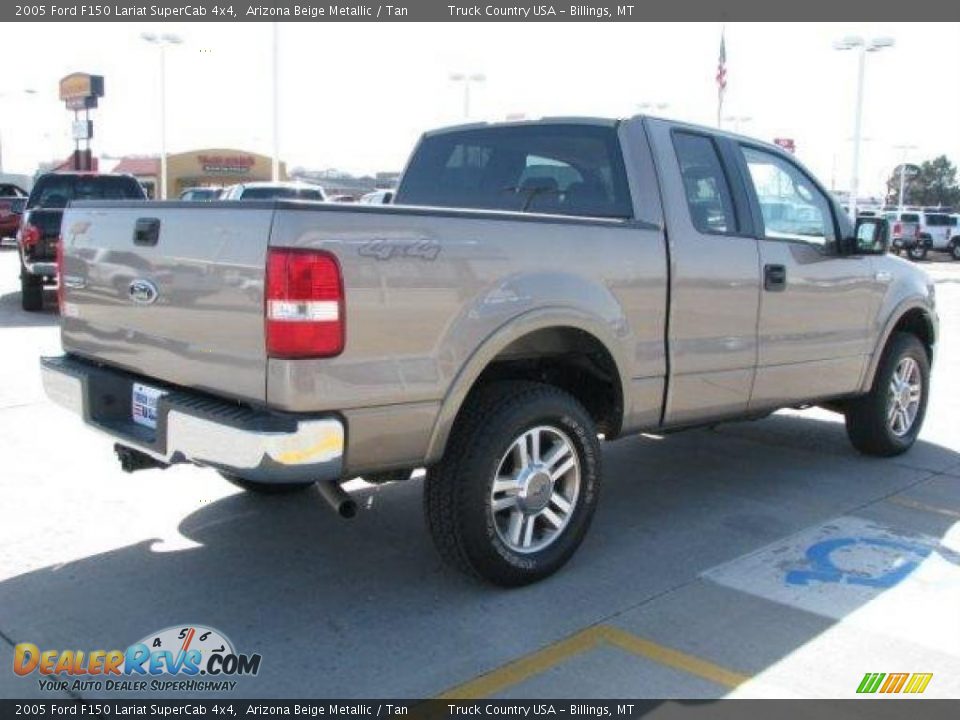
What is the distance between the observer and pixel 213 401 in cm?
346

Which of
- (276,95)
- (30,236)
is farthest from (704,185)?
(276,95)

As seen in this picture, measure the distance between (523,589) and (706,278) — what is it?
5.54 ft

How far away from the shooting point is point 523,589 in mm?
3941

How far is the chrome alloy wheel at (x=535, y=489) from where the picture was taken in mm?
3877

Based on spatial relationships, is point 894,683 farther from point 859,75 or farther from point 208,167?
point 208,167

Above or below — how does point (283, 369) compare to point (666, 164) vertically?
below

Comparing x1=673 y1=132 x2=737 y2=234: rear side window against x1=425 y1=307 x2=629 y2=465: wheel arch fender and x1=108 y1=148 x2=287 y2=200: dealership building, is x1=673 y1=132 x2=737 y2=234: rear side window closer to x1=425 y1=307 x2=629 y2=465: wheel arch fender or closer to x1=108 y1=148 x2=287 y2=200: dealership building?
x1=425 y1=307 x2=629 y2=465: wheel arch fender

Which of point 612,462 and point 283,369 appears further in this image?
point 612,462

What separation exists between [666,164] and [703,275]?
0.55m

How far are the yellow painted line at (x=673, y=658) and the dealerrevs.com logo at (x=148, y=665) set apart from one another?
128 centimetres

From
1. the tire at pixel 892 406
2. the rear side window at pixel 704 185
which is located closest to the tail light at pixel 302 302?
the rear side window at pixel 704 185

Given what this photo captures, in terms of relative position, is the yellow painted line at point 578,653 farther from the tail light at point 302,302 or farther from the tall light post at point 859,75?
the tall light post at point 859,75

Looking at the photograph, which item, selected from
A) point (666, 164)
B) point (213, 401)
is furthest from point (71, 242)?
point (666, 164)

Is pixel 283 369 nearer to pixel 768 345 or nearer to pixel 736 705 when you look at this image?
pixel 736 705
